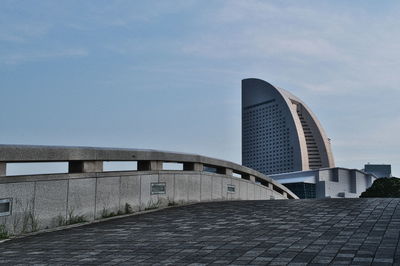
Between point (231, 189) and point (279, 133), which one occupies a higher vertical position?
point (279, 133)

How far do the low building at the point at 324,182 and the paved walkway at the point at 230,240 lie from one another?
97.6 m

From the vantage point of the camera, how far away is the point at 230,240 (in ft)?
22.9

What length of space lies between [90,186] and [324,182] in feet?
329

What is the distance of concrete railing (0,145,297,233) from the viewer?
877 cm

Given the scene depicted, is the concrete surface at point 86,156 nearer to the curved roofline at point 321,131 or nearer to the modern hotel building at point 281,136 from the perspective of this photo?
the modern hotel building at point 281,136

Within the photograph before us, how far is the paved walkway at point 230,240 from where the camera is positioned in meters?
5.65

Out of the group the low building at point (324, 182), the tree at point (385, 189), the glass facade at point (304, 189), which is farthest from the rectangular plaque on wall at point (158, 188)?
the glass facade at point (304, 189)

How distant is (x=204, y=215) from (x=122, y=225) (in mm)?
2200

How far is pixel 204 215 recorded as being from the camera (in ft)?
35.1

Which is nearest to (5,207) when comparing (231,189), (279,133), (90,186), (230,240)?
(90,186)

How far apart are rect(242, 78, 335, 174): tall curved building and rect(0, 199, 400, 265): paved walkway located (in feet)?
444

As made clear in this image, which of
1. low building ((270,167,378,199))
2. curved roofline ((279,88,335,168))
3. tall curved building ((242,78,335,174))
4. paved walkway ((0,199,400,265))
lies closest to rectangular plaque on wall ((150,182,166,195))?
paved walkway ((0,199,400,265))

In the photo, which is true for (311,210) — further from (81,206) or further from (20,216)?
(20,216)

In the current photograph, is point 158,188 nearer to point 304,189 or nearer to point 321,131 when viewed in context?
point 304,189
